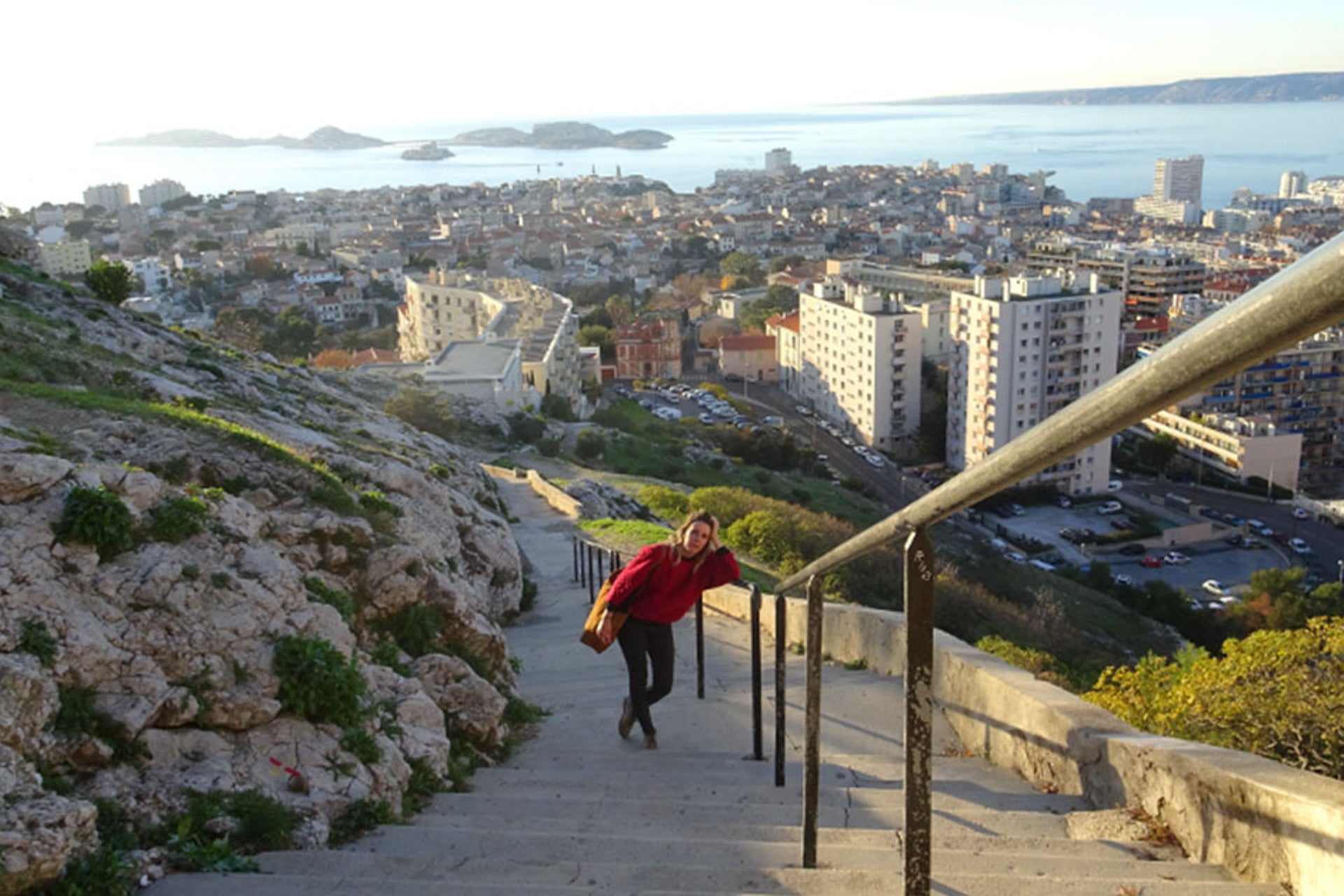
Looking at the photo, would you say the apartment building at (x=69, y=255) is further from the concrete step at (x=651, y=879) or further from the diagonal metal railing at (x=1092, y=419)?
the diagonal metal railing at (x=1092, y=419)

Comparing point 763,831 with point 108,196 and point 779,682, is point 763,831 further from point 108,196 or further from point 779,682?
point 108,196

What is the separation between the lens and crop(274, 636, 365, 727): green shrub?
3.62 m

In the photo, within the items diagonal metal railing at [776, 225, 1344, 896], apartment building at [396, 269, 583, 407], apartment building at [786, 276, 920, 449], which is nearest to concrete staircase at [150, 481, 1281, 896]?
diagonal metal railing at [776, 225, 1344, 896]

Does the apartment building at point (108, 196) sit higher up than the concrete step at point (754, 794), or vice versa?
the apartment building at point (108, 196)

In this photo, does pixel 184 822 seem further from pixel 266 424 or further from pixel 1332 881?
pixel 266 424

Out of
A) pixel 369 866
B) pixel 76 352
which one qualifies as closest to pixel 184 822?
pixel 369 866

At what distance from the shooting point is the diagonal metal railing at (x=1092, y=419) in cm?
96

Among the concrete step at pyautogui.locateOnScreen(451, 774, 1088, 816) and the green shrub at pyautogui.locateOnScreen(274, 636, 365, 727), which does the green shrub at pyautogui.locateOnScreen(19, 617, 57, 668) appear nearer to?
the green shrub at pyautogui.locateOnScreen(274, 636, 365, 727)

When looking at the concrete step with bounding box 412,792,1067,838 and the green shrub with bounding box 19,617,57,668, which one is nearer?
the green shrub with bounding box 19,617,57,668

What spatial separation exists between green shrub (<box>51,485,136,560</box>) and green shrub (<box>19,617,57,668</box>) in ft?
1.48

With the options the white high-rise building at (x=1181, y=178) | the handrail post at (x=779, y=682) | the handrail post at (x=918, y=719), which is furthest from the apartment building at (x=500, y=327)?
the white high-rise building at (x=1181, y=178)

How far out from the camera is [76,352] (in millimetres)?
8164

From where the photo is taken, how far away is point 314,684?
3650mm

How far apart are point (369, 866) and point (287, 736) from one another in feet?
2.63
